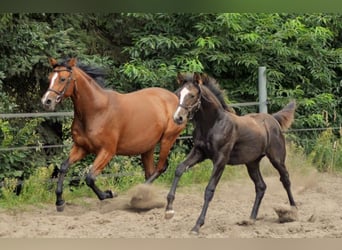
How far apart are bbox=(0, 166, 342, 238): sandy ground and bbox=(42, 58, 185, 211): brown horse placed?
0.27 m

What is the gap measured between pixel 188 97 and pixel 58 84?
3.56 ft

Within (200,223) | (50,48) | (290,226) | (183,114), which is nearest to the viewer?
(183,114)

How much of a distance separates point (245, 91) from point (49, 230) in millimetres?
3658

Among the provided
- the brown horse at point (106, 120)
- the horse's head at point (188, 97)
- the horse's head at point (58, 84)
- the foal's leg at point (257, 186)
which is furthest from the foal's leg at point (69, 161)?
the foal's leg at point (257, 186)

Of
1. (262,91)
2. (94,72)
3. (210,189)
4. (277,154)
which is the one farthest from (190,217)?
(262,91)

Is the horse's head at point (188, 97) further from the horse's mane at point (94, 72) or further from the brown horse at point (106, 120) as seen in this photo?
the horse's mane at point (94, 72)

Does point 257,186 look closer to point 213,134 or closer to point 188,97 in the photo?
point 213,134

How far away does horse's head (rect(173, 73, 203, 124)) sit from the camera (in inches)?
142

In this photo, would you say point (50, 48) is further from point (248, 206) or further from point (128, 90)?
point (248, 206)

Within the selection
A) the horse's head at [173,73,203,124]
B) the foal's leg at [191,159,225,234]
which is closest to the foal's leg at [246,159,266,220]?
the foal's leg at [191,159,225,234]

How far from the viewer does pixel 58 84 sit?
4188 mm

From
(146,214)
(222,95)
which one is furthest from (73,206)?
(222,95)

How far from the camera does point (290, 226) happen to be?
4.12 meters

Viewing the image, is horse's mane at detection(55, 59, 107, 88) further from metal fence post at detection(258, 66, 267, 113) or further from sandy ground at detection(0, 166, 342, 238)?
metal fence post at detection(258, 66, 267, 113)
